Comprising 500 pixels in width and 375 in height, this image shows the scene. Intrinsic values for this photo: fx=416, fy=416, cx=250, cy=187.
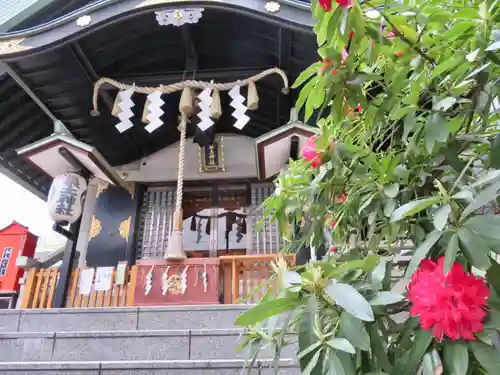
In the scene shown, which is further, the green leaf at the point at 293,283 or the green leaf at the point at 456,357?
the green leaf at the point at 293,283

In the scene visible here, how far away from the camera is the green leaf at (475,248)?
2.54 feet

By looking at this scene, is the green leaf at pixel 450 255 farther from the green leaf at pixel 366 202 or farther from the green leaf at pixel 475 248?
the green leaf at pixel 366 202

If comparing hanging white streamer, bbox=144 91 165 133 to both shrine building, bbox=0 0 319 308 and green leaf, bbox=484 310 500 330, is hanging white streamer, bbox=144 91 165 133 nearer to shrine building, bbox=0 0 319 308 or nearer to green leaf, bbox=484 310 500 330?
shrine building, bbox=0 0 319 308

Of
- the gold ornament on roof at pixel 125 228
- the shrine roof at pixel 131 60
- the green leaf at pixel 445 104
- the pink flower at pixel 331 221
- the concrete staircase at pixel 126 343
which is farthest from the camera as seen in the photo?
the gold ornament on roof at pixel 125 228

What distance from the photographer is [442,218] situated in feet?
2.76

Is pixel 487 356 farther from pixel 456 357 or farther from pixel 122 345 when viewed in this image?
pixel 122 345

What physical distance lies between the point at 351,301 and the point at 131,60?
6522 mm

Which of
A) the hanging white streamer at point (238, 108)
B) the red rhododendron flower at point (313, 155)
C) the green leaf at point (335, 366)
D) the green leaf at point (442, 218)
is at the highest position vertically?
the hanging white streamer at point (238, 108)

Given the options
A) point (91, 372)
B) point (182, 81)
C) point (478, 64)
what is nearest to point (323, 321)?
point (478, 64)

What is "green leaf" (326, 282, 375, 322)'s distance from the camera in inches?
31.5

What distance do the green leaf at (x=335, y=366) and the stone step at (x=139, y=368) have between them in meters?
2.20

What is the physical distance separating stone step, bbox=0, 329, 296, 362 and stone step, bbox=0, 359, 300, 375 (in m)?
0.48

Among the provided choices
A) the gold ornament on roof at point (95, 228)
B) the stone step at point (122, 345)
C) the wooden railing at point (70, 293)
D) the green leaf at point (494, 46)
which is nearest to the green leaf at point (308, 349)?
the green leaf at point (494, 46)

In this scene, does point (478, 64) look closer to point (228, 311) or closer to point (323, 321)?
point (323, 321)
